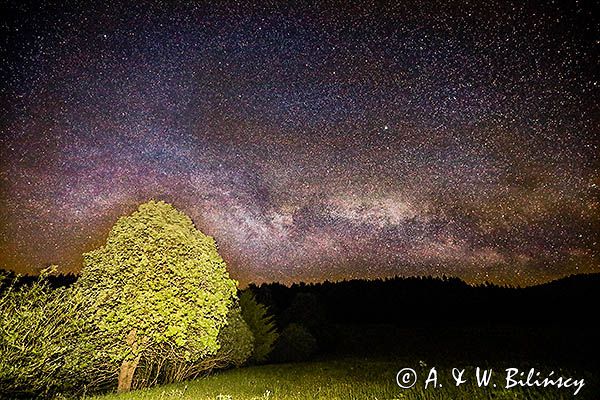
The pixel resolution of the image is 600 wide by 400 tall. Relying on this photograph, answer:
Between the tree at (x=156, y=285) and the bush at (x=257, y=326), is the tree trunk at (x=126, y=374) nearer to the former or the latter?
the tree at (x=156, y=285)

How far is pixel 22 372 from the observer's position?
854cm

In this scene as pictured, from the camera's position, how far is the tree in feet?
48.2

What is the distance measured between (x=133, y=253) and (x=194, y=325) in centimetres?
342

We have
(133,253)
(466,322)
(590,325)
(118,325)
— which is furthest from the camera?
(466,322)

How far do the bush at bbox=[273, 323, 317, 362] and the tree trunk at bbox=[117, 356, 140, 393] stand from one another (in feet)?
100

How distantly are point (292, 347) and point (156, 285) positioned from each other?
33.3 meters

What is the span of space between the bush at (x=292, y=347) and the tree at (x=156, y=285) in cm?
3066

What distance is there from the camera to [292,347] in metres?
45.5

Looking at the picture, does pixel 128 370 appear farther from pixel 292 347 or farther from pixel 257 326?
pixel 292 347

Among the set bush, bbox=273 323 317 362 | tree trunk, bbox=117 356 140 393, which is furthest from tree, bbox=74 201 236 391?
bush, bbox=273 323 317 362

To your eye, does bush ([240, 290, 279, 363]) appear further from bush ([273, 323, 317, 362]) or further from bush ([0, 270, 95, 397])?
bush ([0, 270, 95, 397])

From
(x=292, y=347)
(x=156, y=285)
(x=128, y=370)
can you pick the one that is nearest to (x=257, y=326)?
(x=292, y=347)

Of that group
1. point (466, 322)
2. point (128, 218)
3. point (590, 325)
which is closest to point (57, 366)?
point (128, 218)

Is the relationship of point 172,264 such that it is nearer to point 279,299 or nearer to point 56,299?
point 56,299
